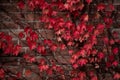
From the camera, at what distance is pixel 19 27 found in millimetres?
3494

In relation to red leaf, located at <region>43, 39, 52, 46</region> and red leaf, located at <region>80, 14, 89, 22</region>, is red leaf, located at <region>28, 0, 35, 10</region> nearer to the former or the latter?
red leaf, located at <region>43, 39, 52, 46</region>

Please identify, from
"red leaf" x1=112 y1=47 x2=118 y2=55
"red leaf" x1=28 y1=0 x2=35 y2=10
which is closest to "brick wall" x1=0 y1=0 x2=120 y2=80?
"red leaf" x1=28 y1=0 x2=35 y2=10

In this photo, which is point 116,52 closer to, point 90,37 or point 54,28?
point 90,37

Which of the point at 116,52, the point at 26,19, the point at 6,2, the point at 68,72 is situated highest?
the point at 6,2

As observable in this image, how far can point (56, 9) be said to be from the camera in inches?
136

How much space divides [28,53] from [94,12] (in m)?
1.07

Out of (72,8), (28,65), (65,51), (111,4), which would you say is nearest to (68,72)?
(65,51)

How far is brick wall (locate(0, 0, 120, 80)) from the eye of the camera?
3.47 metres

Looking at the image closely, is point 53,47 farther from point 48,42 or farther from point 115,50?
point 115,50

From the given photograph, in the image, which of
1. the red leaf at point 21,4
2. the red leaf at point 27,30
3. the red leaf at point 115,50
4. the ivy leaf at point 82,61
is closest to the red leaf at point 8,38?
the red leaf at point 27,30

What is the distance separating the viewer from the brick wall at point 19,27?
3475mm

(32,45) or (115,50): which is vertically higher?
(32,45)

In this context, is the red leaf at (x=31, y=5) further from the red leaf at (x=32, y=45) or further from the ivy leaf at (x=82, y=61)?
the ivy leaf at (x=82, y=61)

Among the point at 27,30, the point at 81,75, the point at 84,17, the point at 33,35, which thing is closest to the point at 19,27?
the point at 27,30
